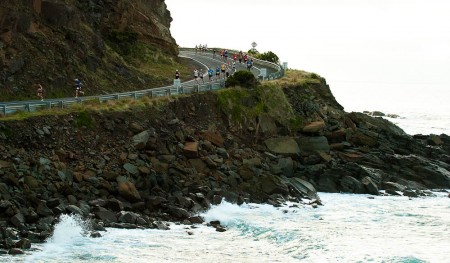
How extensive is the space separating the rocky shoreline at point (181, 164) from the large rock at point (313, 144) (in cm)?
7

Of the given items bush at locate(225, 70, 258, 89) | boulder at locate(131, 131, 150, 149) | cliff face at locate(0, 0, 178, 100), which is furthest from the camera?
bush at locate(225, 70, 258, 89)

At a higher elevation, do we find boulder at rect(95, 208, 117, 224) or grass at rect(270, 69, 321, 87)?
grass at rect(270, 69, 321, 87)

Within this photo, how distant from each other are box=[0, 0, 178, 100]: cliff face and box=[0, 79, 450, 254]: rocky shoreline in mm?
9505

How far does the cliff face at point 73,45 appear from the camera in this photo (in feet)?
166

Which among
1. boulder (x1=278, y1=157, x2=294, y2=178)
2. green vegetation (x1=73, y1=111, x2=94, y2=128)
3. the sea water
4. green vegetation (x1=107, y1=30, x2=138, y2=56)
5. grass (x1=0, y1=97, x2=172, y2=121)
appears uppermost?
green vegetation (x1=107, y1=30, x2=138, y2=56)

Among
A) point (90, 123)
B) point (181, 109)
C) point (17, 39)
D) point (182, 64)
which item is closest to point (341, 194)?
point (181, 109)

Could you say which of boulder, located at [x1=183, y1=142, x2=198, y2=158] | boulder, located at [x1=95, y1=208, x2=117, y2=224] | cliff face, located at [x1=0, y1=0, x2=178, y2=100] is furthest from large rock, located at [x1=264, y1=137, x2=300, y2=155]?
boulder, located at [x1=95, y1=208, x2=117, y2=224]

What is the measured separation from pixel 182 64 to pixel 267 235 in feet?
130

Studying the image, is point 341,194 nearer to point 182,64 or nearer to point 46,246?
point 46,246

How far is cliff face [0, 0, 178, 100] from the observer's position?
50.6 m

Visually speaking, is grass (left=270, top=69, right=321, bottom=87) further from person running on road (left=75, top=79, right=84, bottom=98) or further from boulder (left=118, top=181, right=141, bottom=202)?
boulder (left=118, top=181, right=141, bottom=202)

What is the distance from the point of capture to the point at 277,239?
35.6m

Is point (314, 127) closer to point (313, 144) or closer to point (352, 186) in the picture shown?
point (313, 144)

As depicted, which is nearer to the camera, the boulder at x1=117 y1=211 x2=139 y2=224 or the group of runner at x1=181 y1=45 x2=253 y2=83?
the boulder at x1=117 y1=211 x2=139 y2=224
